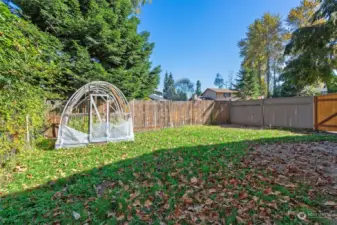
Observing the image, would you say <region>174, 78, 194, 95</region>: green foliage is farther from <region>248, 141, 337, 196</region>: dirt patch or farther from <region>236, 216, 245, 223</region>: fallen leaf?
<region>236, 216, 245, 223</region>: fallen leaf

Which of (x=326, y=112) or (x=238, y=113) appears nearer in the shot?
(x=326, y=112)

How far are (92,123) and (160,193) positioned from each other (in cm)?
437

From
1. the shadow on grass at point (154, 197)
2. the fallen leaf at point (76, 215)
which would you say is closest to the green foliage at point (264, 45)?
the shadow on grass at point (154, 197)

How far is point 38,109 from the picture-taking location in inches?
182

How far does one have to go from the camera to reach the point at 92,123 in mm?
6191

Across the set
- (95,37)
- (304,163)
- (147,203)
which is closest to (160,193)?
(147,203)

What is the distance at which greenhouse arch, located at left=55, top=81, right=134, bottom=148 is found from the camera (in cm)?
565

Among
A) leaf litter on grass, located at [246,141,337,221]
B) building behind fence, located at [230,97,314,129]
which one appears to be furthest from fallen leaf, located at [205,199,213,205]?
building behind fence, located at [230,97,314,129]

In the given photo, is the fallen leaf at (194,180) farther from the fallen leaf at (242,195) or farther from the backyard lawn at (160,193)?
the fallen leaf at (242,195)

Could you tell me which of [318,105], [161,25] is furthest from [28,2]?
[318,105]

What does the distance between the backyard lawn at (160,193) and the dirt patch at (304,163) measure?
0.14 meters

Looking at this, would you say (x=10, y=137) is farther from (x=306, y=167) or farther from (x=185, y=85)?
(x=185, y=85)

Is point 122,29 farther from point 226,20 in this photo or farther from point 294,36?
point 294,36

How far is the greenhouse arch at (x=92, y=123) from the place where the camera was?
5.65m
